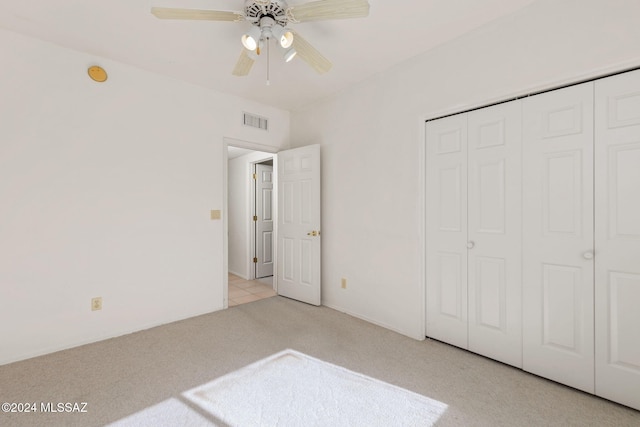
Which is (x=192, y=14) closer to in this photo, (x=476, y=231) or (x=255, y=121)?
(x=255, y=121)

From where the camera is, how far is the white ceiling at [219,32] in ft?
6.62

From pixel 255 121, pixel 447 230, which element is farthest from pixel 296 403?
pixel 255 121

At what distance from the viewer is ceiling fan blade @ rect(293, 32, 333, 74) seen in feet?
6.44

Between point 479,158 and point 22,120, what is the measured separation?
147 inches

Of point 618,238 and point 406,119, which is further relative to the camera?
point 406,119

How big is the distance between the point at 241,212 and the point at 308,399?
3838 mm

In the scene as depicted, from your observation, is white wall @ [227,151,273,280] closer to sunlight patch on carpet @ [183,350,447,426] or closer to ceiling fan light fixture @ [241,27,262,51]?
ceiling fan light fixture @ [241,27,262,51]

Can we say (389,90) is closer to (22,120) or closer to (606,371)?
(606,371)

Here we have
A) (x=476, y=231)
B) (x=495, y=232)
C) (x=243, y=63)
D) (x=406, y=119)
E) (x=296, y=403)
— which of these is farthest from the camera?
(x=406, y=119)

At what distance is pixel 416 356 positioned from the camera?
237 cm

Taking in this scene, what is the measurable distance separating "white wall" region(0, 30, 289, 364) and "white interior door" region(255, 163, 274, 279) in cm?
160

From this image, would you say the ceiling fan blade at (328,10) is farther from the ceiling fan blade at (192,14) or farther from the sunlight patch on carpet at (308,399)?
the sunlight patch on carpet at (308,399)

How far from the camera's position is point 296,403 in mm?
1802

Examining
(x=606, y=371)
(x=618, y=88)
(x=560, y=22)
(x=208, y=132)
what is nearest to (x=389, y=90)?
(x=560, y=22)
